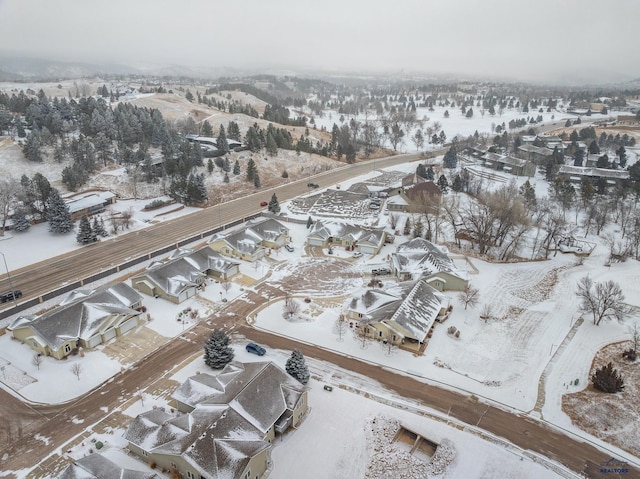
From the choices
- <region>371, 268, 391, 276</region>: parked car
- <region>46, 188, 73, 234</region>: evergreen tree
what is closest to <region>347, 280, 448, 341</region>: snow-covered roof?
<region>371, 268, 391, 276</region>: parked car

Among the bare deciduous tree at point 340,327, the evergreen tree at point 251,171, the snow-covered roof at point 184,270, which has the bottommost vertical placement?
the bare deciduous tree at point 340,327

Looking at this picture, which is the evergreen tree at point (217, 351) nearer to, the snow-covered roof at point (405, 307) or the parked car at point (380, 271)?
the snow-covered roof at point (405, 307)

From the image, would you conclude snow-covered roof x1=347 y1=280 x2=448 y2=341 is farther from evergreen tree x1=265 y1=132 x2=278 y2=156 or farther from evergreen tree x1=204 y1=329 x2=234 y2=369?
evergreen tree x1=265 y1=132 x2=278 y2=156

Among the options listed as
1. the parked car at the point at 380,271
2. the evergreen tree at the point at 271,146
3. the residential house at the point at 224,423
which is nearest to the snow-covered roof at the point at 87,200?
the evergreen tree at the point at 271,146

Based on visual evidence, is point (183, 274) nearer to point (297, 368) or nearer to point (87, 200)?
point (297, 368)

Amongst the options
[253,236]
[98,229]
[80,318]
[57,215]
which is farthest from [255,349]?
[57,215]
